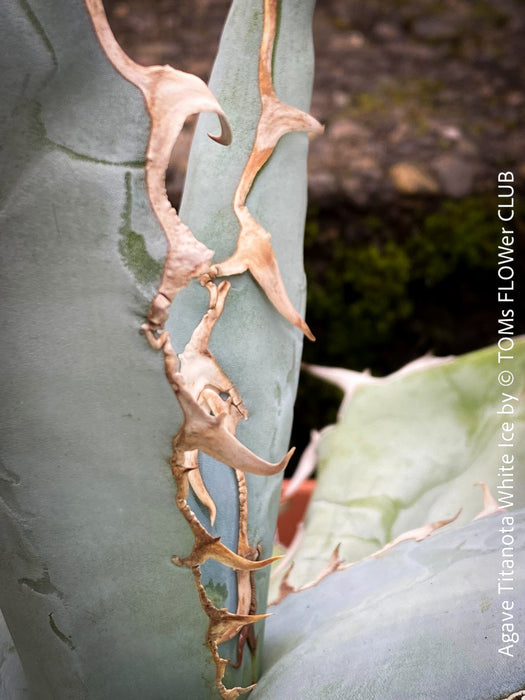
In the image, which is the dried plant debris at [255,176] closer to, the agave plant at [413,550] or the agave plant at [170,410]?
→ the agave plant at [170,410]

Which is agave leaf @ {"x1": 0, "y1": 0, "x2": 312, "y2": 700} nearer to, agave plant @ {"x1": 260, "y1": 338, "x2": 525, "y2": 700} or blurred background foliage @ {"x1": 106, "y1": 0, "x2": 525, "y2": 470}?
agave plant @ {"x1": 260, "y1": 338, "x2": 525, "y2": 700}

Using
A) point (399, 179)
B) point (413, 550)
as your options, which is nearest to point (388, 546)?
point (413, 550)

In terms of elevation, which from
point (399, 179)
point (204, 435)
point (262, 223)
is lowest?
point (204, 435)

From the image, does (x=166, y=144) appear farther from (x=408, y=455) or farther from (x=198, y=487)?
(x=408, y=455)

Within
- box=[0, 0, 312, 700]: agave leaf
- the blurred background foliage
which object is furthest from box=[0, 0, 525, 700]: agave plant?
the blurred background foliage

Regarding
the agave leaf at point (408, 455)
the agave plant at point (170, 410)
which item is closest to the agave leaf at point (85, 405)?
the agave plant at point (170, 410)
